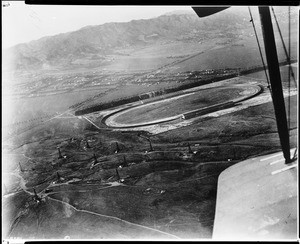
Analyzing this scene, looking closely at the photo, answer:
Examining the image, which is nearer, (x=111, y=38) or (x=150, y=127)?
(x=111, y=38)

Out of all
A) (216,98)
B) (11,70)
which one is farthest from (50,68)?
(216,98)

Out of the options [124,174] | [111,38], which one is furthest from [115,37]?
[124,174]

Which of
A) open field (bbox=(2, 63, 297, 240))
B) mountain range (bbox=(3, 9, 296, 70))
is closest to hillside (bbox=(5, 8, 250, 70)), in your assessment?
mountain range (bbox=(3, 9, 296, 70))

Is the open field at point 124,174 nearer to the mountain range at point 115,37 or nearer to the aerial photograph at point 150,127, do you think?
the aerial photograph at point 150,127

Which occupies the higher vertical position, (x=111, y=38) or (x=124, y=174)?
(x=111, y=38)

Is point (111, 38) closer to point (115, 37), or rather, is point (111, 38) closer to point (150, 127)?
point (115, 37)

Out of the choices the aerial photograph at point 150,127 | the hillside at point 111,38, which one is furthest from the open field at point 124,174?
the hillside at point 111,38

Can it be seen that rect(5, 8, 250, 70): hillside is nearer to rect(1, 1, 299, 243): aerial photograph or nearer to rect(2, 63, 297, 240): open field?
rect(1, 1, 299, 243): aerial photograph

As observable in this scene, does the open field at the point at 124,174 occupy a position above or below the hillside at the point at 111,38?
below
